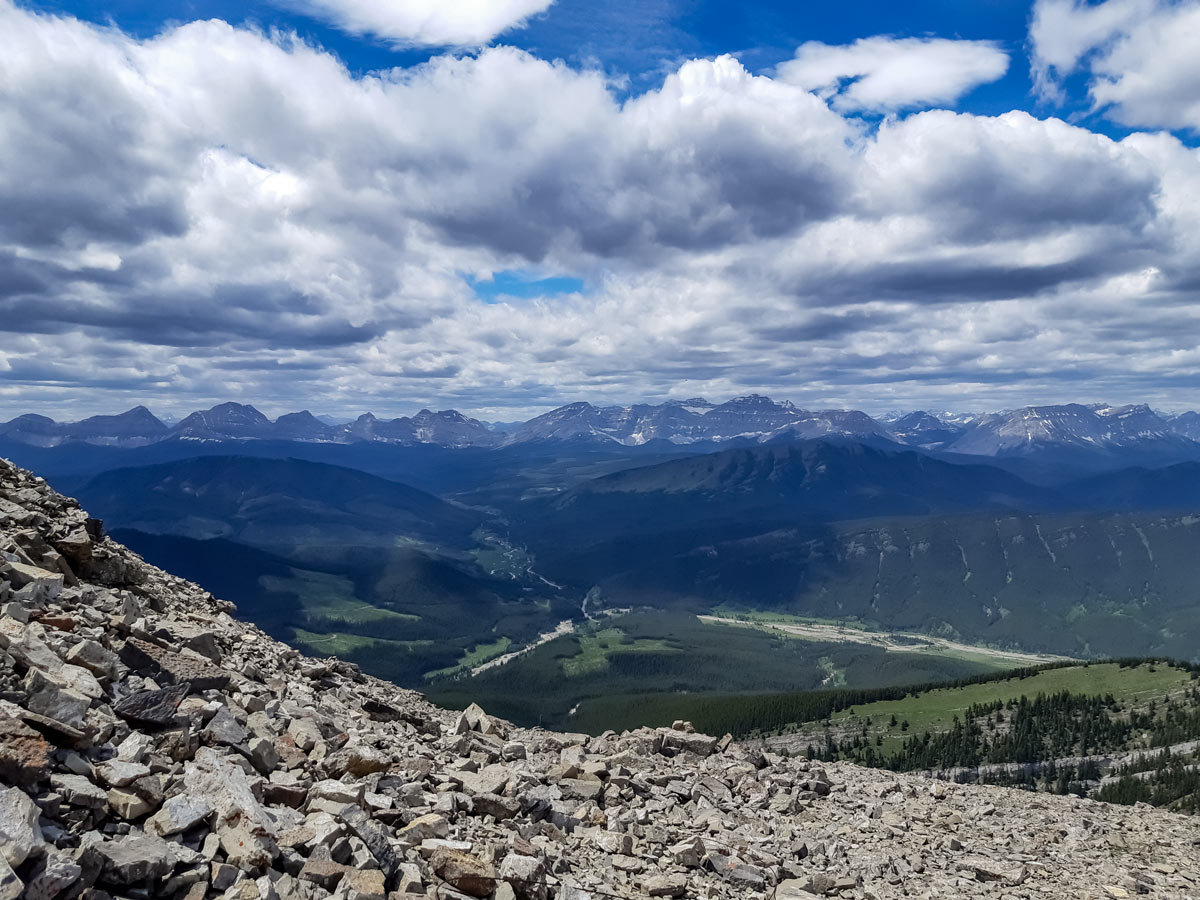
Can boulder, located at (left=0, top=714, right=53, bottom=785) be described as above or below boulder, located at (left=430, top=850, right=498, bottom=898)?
above

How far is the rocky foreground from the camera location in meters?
13.7

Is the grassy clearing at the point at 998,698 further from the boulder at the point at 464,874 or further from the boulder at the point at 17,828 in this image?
the boulder at the point at 17,828

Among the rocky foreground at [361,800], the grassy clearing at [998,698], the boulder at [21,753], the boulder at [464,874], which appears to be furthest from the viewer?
the grassy clearing at [998,698]

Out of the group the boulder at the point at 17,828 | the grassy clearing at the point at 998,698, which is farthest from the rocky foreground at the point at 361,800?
the grassy clearing at the point at 998,698

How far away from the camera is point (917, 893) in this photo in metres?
22.9

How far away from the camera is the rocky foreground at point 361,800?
45.0ft

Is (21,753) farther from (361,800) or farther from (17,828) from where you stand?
(361,800)

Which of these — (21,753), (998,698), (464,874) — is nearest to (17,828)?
(21,753)

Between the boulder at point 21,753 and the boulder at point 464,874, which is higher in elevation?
the boulder at point 21,753

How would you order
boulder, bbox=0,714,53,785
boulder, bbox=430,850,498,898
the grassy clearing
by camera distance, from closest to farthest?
boulder, bbox=0,714,53,785, boulder, bbox=430,850,498,898, the grassy clearing

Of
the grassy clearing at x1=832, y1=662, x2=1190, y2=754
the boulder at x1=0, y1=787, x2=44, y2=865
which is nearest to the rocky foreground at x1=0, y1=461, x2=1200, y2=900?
the boulder at x1=0, y1=787, x2=44, y2=865

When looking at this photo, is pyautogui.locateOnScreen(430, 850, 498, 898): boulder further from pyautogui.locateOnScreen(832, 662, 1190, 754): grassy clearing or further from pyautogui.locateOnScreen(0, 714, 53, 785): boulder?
pyautogui.locateOnScreen(832, 662, 1190, 754): grassy clearing

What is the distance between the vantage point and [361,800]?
18.3 metres

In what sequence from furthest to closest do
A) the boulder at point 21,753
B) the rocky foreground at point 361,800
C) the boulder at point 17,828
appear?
1. the rocky foreground at point 361,800
2. the boulder at point 21,753
3. the boulder at point 17,828
